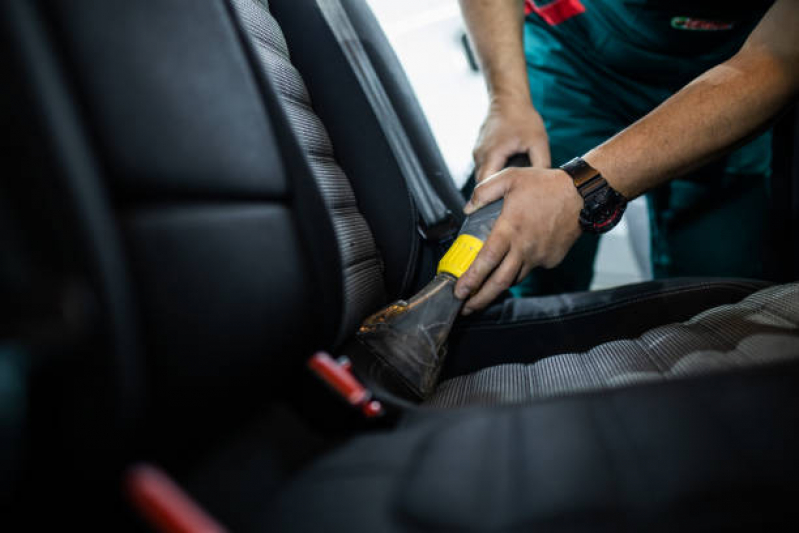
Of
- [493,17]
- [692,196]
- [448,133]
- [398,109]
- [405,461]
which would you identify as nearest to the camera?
[405,461]

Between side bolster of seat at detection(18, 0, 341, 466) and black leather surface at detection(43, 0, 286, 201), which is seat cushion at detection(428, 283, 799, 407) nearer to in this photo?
side bolster of seat at detection(18, 0, 341, 466)

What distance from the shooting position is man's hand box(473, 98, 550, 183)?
30.0 inches

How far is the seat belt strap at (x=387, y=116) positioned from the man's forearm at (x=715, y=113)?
286 mm

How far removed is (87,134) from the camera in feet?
0.82

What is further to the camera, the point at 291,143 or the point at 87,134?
the point at 291,143

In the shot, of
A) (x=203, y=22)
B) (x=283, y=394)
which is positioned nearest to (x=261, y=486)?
(x=283, y=394)

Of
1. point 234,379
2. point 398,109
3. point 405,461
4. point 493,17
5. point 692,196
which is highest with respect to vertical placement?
point 493,17

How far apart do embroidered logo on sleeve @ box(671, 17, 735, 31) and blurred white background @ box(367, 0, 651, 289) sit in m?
0.85

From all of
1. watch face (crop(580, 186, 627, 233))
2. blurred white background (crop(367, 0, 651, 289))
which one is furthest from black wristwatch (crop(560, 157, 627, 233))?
blurred white background (crop(367, 0, 651, 289))

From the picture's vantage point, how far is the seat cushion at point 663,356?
1.42 feet

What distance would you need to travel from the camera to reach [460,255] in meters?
0.58

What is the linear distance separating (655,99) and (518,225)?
0.62m

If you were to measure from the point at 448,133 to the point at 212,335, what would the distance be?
5.32ft

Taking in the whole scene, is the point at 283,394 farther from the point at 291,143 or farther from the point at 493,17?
the point at 493,17
